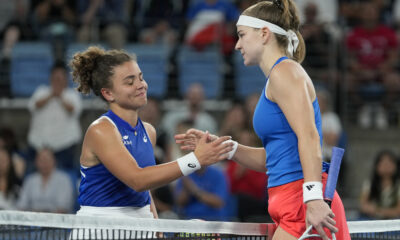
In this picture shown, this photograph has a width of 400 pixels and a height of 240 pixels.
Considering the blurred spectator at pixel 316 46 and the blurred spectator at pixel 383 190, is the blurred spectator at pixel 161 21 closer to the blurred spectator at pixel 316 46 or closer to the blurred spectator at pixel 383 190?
the blurred spectator at pixel 316 46

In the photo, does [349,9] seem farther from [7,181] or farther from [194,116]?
[7,181]

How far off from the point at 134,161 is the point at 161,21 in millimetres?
7170

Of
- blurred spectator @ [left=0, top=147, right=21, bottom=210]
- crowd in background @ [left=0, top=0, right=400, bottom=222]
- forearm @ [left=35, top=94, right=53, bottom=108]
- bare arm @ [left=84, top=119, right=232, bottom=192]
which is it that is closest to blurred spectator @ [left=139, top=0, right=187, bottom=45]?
crowd in background @ [left=0, top=0, right=400, bottom=222]

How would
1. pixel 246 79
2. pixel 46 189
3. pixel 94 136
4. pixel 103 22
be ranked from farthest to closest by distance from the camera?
pixel 103 22 → pixel 246 79 → pixel 46 189 → pixel 94 136

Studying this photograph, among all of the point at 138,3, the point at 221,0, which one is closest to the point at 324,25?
the point at 221,0

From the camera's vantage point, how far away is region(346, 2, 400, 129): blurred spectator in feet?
32.2

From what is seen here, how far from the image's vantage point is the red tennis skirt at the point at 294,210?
11.1 ft

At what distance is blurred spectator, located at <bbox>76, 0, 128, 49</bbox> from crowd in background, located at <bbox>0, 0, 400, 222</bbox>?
0.05 feet

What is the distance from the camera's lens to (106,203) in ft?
13.3

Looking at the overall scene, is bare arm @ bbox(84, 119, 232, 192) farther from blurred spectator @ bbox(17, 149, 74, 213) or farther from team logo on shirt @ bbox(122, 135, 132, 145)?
blurred spectator @ bbox(17, 149, 74, 213)

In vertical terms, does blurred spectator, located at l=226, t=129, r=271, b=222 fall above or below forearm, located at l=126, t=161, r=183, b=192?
below

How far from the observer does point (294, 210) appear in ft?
11.2

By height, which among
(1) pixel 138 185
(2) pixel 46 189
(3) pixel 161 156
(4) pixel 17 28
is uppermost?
(1) pixel 138 185

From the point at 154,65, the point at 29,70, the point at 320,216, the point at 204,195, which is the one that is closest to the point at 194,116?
the point at 154,65
